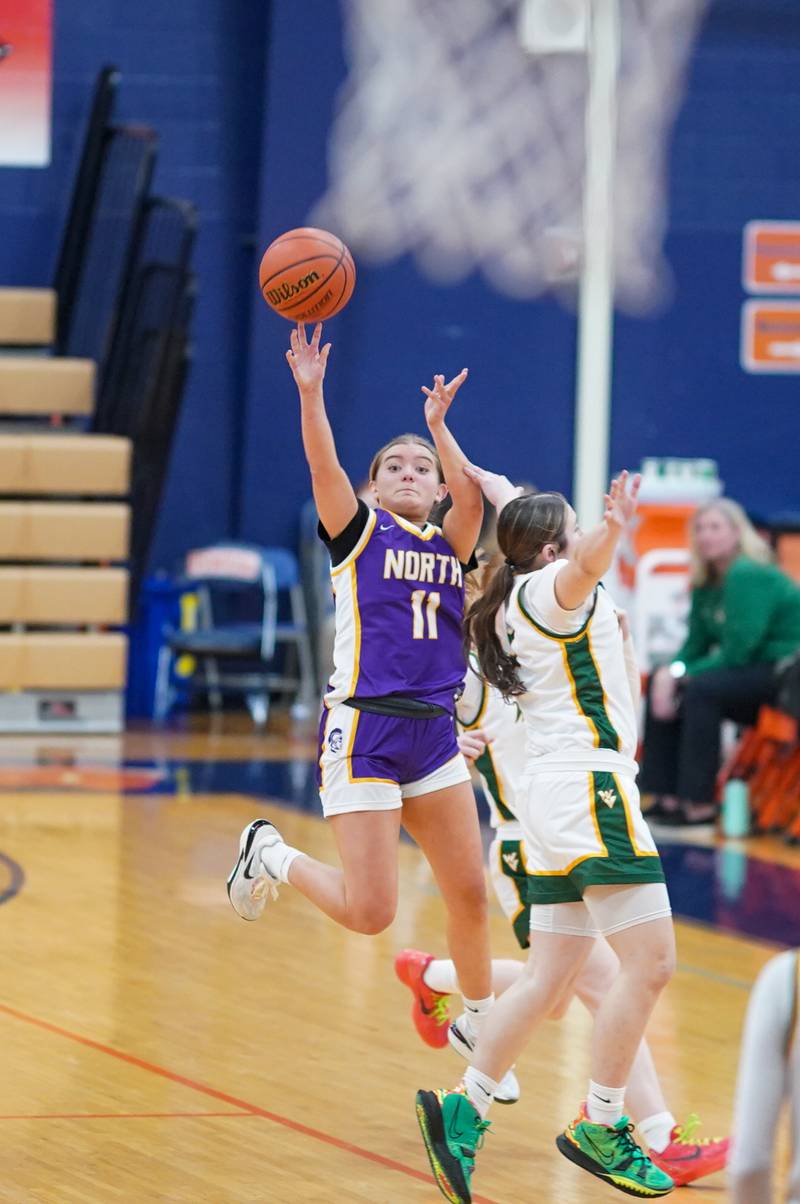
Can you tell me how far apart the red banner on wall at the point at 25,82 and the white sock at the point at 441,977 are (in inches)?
341

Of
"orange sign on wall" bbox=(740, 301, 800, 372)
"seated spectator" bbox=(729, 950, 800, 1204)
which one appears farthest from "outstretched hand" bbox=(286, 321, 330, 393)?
"orange sign on wall" bbox=(740, 301, 800, 372)

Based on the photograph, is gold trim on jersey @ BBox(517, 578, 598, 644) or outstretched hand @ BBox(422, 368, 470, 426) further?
outstretched hand @ BBox(422, 368, 470, 426)

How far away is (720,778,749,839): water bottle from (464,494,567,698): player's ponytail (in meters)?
4.71

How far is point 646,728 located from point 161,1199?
17.6 feet

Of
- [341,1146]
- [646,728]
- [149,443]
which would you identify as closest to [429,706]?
[341,1146]

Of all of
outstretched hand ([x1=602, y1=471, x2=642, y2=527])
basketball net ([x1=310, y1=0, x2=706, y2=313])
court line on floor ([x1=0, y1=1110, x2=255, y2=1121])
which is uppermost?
basketball net ([x1=310, y1=0, x2=706, y2=313])

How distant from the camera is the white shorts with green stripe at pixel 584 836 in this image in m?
3.95

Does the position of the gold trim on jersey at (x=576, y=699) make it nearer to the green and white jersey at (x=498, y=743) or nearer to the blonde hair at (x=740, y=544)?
the green and white jersey at (x=498, y=743)

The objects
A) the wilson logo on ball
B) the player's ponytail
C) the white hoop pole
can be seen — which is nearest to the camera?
the player's ponytail

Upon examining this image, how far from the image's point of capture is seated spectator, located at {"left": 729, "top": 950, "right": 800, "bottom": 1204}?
81.7 inches

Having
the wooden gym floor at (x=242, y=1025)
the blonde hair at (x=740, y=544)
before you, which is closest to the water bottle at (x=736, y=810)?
the wooden gym floor at (x=242, y=1025)

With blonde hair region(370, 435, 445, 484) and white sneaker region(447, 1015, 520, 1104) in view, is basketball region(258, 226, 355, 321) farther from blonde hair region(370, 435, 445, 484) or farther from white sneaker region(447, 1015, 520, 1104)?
white sneaker region(447, 1015, 520, 1104)

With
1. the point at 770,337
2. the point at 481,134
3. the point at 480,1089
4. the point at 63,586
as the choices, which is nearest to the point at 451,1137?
the point at 480,1089

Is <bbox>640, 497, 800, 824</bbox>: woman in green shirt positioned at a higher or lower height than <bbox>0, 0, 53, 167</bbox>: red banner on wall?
lower
